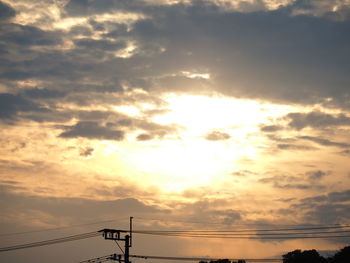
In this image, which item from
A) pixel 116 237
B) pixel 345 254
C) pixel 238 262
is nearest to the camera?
pixel 116 237

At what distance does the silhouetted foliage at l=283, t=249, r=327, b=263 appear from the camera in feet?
371

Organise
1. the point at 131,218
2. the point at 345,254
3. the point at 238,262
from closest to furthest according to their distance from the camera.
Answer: the point at 131,218
the point at 345,254
the point at 238,262

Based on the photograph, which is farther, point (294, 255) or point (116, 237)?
point (294, 255)

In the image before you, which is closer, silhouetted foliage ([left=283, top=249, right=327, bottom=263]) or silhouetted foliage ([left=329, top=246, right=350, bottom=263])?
silhouetted foliage ([left=329, top=246, right=350, bottom=263])

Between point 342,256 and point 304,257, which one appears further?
point 304,257

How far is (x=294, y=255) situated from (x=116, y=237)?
62.3m

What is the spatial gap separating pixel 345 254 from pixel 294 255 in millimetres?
18055

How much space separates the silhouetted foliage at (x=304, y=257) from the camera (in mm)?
112938

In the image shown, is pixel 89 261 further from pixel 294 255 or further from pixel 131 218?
pixel 294 255

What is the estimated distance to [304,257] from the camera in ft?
381

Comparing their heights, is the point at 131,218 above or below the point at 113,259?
above

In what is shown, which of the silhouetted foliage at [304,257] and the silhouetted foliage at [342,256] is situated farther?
the silhouetted foliage at [304,257]

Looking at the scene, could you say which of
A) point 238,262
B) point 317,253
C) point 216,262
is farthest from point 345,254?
point 216,262

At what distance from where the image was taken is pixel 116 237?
7406cm
